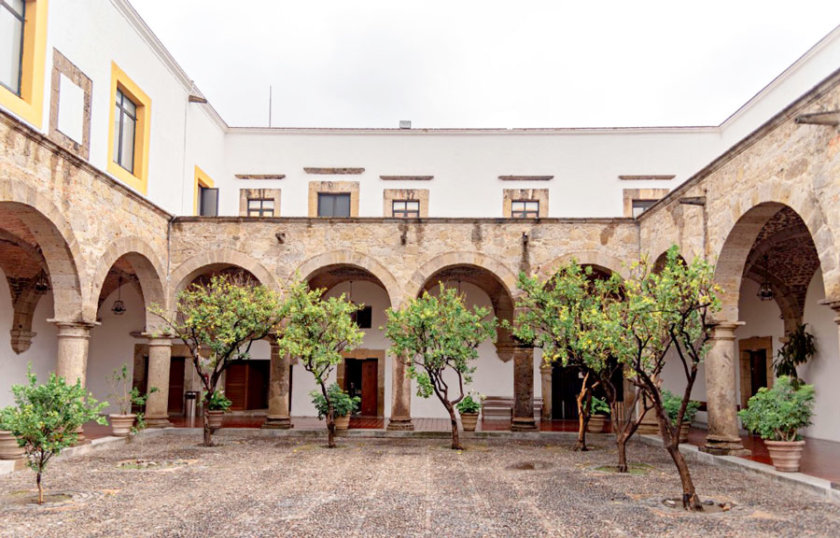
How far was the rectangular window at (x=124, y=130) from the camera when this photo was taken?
14.5 metres

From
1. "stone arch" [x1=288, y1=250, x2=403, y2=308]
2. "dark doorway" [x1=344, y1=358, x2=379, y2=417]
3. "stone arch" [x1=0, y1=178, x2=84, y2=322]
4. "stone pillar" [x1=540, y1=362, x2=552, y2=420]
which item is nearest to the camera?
"stone arch" [x1=0, y1=178, x2=84, y2=322]

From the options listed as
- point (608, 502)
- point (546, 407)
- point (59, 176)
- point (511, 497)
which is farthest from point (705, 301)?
point (546, 407)

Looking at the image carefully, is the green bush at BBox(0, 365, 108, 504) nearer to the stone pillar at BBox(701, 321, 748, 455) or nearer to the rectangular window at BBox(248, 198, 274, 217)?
the stone pillar at BBox(701, 321, 748, 455)

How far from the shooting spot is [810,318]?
1427 centimetres

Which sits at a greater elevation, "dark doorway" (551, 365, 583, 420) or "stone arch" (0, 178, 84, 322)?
"stone arch" (0, 178, 84, 322)

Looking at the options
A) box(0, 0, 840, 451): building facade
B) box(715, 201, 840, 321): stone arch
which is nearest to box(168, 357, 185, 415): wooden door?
box(0, 0, 840, 451): building facade

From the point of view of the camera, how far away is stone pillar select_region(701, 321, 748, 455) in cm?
1141

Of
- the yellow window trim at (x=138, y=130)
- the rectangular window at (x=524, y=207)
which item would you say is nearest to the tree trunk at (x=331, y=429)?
the yellow window trim at (x=138, y=130)

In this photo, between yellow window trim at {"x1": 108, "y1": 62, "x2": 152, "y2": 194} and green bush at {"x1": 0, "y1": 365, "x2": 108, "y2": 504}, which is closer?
green bush at {"x1": 0, "y1": 365, "x2": 108, "y2": 504}

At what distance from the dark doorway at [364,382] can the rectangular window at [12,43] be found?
1047cm

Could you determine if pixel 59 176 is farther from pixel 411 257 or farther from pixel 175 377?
pixel 175 377

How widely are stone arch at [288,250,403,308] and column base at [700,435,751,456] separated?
6617 mm

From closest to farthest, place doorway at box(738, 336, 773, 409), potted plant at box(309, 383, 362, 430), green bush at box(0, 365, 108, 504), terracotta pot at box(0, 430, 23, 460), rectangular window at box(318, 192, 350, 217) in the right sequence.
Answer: green bush at box(0, 365, 108, 504), terracotta pot at box(0, 430, 23, 460), potted plant at box(309, 383, 362, 430), doorway at box(738, 336, 773, 409), rectangular window at box(318, 192, 350, 217)

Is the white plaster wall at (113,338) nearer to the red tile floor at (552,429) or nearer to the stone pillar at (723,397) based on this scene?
the red tile floor at (552,429)
